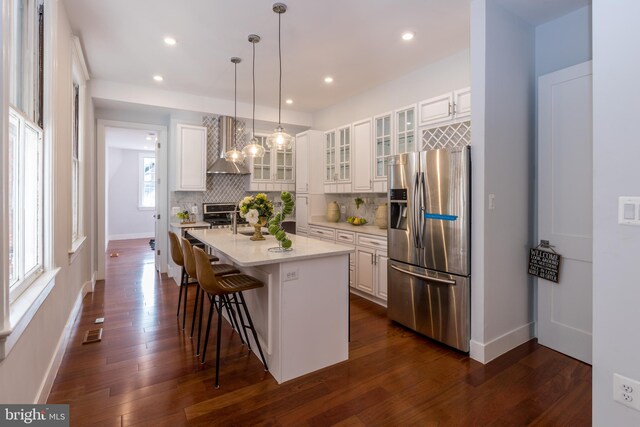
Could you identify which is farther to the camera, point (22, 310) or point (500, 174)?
point (500, 174)

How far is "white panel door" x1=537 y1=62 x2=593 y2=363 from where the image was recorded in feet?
8.33

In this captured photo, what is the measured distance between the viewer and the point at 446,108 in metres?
3.19

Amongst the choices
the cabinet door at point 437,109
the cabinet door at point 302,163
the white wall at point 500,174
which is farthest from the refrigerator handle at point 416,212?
the cabinet door at point 302,163

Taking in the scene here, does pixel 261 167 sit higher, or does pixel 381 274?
pixel 261 167

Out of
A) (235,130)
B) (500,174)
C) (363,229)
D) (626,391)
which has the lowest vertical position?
(626,391)

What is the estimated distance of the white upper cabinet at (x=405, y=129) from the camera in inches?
146

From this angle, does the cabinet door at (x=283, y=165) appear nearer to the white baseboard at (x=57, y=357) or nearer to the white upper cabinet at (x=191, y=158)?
the white upper cabinet at (x=191, y=158)

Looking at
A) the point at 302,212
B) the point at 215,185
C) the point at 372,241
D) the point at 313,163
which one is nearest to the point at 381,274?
the point at 372,241

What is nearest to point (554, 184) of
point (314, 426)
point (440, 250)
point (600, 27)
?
point (440, 250)

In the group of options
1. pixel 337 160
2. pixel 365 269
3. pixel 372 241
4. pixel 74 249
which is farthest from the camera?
pixel 337 160

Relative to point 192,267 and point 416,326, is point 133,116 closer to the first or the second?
point 192,267

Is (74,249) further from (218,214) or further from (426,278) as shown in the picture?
(426,278)

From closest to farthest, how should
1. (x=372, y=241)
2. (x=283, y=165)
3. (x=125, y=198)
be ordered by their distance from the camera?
(x=372, y=241), (x=283, y=165), (x=125, y=198)

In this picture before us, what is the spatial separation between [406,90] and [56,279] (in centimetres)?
418
